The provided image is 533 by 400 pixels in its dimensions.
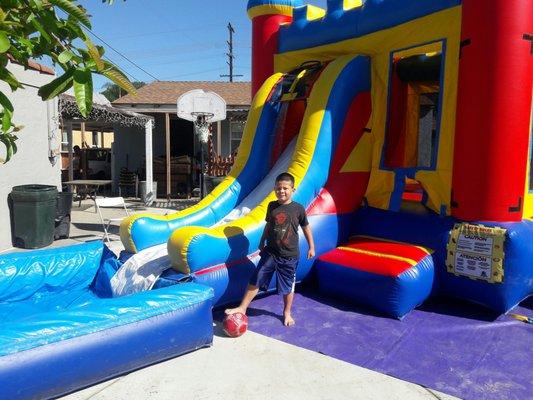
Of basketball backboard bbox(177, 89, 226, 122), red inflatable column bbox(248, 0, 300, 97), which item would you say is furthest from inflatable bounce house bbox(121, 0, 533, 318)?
basketball backboard bbox(177, 89, 226, 122)

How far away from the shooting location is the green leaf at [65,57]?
1.37m

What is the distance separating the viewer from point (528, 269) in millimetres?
4094

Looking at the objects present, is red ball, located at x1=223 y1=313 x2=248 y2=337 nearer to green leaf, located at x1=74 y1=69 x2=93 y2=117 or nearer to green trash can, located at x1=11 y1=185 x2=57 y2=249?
green leaf, located at x1=74 y1=69 x2=93 y2=117

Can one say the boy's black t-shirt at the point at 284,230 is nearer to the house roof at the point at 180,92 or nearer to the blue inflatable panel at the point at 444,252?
the blue inflatable panel at the point at 444,252

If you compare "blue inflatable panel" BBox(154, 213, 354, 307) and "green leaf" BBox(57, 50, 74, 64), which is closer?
"green leaf" BBox(57, 50, 74, 64)

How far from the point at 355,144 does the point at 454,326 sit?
219 centimetres

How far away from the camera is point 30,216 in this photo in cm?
691

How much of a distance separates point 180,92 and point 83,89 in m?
15.5

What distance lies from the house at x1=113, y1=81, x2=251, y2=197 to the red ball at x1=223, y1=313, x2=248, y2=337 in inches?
407

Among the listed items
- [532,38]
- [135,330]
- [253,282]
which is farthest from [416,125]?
[135,330]

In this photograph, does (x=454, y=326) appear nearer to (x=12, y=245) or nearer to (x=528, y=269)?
(x=528, y=269)

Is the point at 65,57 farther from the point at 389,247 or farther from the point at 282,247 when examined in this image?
the point at 389,247

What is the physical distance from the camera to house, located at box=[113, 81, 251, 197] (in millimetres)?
14273

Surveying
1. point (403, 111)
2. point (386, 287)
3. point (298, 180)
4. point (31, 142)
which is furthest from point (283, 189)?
point (31, 142)
